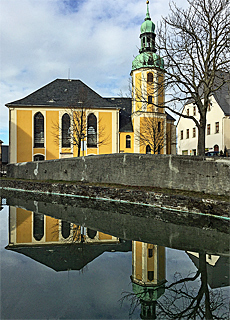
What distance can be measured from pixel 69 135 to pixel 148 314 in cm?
3540

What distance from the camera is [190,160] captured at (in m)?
13.8

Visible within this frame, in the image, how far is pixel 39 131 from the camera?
38844mm

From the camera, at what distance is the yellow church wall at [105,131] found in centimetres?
3875

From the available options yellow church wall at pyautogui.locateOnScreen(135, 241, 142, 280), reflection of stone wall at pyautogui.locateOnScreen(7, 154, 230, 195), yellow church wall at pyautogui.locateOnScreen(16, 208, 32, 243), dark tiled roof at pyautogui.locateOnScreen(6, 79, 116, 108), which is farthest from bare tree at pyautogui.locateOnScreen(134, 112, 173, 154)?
yellow church wall at pyautogui.locateOnScreen(135, 241, 142, 280)

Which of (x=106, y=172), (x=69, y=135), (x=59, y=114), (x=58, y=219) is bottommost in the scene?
(x=58, y=219)

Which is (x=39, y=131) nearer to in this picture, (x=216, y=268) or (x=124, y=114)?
(x=124, y=114)

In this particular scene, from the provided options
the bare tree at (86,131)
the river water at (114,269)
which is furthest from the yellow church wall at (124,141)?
the river water at (114,269)

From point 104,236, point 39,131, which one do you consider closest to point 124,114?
point 39,131

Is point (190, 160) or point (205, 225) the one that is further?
point (190, 160)

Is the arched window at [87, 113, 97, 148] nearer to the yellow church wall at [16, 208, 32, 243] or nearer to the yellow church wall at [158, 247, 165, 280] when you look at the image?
the yellow church wall at [16, 208, 32, 243]

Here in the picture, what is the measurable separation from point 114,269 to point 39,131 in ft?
116

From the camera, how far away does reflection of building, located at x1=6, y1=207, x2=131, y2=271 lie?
5992 millimetres

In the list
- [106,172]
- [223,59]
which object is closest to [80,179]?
[106,172]

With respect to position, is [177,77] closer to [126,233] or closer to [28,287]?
[126,233]
